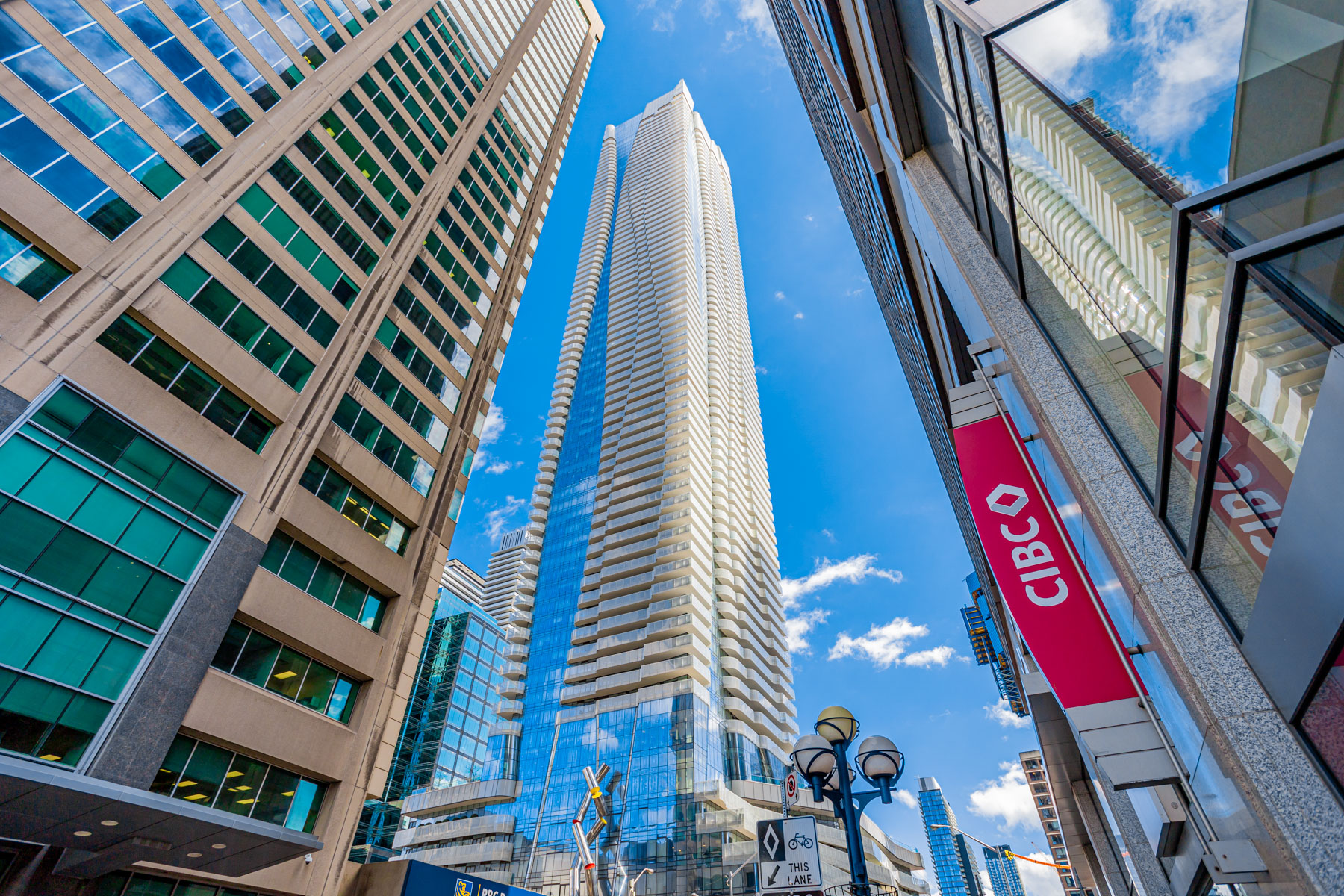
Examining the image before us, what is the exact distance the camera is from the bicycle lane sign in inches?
366

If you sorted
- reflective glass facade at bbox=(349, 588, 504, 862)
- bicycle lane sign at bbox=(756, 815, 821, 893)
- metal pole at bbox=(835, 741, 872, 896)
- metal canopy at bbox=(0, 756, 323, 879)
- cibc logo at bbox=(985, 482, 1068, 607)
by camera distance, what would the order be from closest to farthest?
cibc logo at bbox=(985, 482, 1068, 607) < metal pole at bbox=(835, 741, 872, 896) < bicycle lane sign at bbox=(756, 815, 821, 893) < metal canopy at bbox=(0, 756, 323, 879) < reflective glass facade at bbox=(349, 588, 504, 862)

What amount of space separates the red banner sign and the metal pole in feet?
12.6

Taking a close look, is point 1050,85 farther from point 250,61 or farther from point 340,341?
point 250,61

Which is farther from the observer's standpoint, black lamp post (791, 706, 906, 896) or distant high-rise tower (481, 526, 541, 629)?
distant high-rise tower (481, 526, 541, 629)

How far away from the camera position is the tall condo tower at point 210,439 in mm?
14656

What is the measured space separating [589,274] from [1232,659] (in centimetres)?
14062

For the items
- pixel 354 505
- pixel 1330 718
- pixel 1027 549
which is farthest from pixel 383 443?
pixel 1330 718

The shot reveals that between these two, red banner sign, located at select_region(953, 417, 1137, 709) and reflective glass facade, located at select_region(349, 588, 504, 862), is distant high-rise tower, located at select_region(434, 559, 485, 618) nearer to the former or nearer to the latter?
reflective glass facade, located at select_region(349, 588, 504, 862)

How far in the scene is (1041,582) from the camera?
689cm

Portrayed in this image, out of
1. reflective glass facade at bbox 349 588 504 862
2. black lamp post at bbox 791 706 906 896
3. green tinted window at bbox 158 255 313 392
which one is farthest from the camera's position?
reflective glass facade at bbox 349 588 504 862

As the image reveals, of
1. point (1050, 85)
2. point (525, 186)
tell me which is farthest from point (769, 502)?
point (1050, 85)

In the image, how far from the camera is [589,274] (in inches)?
5438

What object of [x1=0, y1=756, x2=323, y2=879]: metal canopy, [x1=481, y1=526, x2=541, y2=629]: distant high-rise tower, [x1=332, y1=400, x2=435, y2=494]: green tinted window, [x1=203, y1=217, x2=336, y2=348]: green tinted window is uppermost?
[x1=481, y1=526, x2=541, y2=629]: distant high-rise tower

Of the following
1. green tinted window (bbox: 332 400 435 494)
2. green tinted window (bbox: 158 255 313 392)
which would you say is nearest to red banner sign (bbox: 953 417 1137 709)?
green tinted window (bbox: 158 255 313 392)
